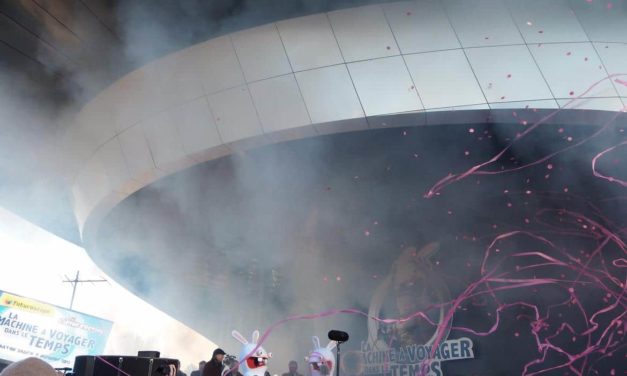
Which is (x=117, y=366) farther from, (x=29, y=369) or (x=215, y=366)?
(x=29, y=369)

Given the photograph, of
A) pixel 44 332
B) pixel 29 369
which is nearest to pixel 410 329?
pixel 44 332

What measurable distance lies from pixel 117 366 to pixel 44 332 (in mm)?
6659

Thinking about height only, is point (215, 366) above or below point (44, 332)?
below

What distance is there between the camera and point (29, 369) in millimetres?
1218

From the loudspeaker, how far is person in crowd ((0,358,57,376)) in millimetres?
2843

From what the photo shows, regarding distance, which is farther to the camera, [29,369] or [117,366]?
[117,366]

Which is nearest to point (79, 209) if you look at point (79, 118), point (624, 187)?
point (79, 118)

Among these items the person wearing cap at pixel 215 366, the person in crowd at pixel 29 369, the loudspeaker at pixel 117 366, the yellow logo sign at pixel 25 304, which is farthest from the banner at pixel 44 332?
the person in crowd at pixel 29 369

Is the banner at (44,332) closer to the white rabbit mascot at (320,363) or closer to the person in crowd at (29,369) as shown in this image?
the white rabbit mascot at (320,363)

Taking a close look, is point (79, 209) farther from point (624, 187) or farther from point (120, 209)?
point (624, 187)

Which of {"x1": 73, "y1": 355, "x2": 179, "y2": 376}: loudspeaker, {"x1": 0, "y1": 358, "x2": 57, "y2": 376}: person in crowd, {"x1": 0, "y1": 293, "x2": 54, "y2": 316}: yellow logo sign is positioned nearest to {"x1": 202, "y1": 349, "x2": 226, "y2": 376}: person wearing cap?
{"x1": 73, "y1": 355, "x2": 179, "y2": 376}: loudspeaker

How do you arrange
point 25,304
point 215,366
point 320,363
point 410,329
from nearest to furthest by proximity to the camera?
1. point 215,366
2. point 320,363
3. point 410,329
4. point 25,304

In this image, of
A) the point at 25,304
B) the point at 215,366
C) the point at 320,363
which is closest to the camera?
the point at 215,366

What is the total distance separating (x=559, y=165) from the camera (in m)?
6.67
